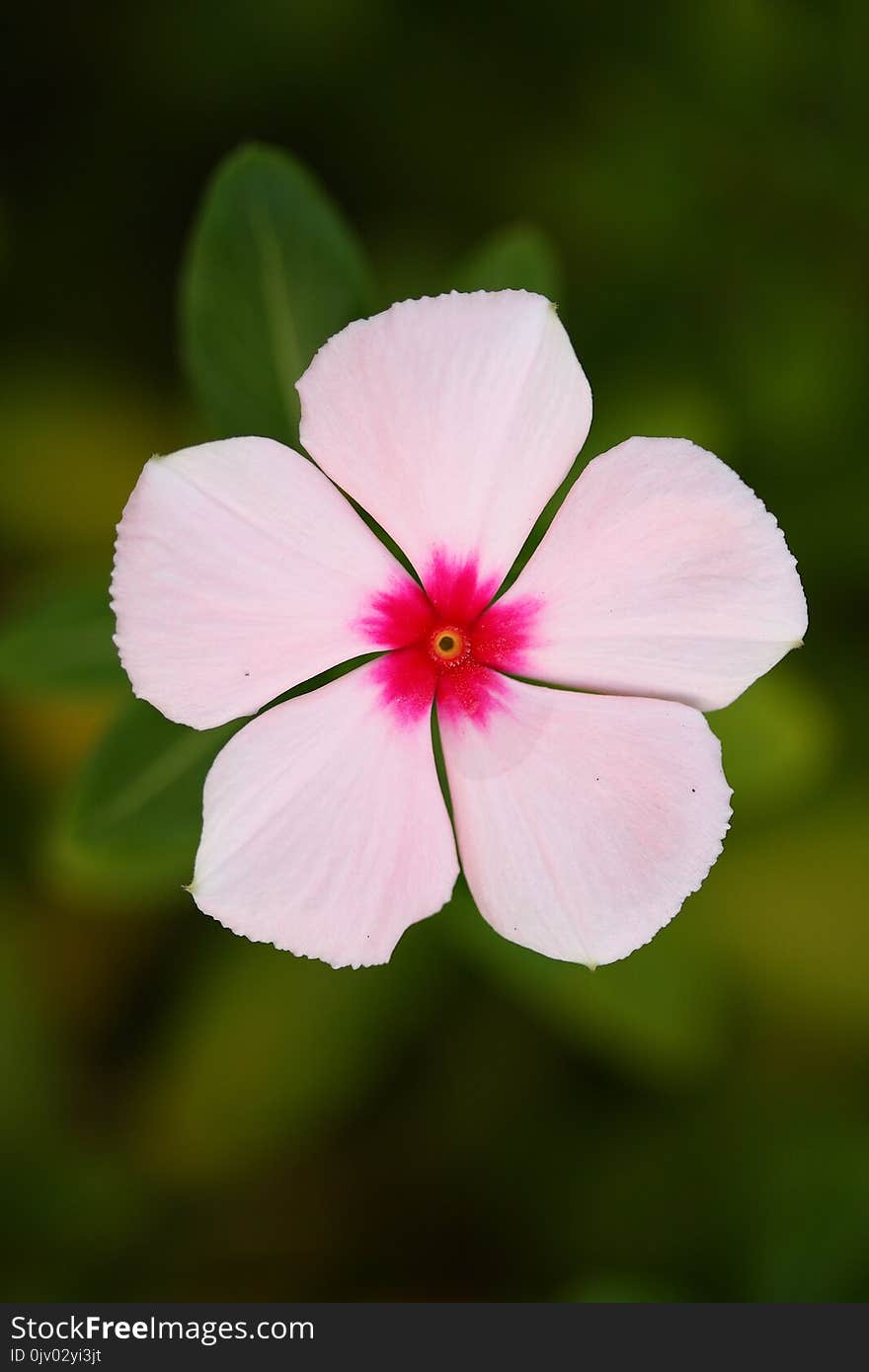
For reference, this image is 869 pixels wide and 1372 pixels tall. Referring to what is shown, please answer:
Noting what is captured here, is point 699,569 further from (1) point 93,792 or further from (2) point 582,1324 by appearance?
Result: (2) point 582,1324

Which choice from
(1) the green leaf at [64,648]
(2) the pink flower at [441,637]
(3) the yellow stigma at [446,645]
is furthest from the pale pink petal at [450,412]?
(1) the green leaf at [64,648]

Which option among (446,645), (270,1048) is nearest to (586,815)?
(446,645)

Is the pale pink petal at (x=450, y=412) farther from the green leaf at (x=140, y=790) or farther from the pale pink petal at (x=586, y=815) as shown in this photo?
the green leaf at (x=140, y=790)

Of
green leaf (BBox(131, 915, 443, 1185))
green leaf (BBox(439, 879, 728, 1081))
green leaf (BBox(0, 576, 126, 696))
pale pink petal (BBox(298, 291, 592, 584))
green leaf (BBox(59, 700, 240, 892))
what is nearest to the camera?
pale pink petal (BBox(298, 291, 592, 584))

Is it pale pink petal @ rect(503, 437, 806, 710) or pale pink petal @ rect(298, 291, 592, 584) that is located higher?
pale pink petal @ rect(298, 291, 592, 584)

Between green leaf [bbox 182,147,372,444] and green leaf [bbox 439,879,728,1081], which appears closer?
green leaf [bbox 182,147,372,444]

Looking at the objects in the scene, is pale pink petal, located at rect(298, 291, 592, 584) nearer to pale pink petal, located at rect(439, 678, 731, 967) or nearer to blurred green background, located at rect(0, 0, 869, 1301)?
pale pink petal, located at rect(439, 678, 731, 967)

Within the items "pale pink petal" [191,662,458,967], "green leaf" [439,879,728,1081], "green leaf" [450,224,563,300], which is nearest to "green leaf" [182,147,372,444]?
"green leaf" [450,224,563,300]
